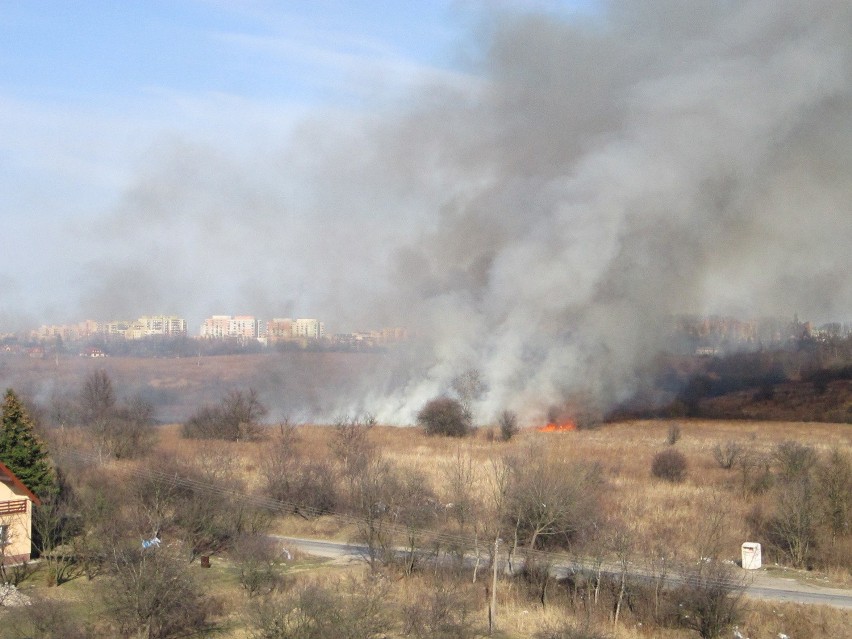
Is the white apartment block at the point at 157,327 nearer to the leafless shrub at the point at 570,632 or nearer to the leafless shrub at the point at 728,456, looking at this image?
the leafless shrub at the point at 728,456

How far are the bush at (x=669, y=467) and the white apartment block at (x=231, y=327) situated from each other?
59.3 meters

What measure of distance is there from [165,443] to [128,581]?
23.4 metres

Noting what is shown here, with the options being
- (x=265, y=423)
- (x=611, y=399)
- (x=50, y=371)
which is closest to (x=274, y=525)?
(x=265, y=423)

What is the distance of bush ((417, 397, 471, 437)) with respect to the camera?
4225 centimetres

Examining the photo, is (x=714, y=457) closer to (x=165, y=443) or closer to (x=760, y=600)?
(x=760, y=600)

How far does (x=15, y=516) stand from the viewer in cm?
1995

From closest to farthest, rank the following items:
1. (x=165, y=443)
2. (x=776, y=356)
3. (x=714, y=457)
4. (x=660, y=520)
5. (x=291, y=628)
→ (x=291, y=628)
(x=660, y=520)
(x=714, y=457)
(x=165, y=443)
(x=776, y=356)

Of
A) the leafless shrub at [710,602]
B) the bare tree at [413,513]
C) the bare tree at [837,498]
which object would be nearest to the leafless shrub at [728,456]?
the bare tree at [837,498]

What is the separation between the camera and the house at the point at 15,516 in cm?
1967

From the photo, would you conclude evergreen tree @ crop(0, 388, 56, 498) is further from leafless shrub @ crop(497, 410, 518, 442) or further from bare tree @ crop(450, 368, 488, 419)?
bare tree @ crop(450, 368, 488, 419)

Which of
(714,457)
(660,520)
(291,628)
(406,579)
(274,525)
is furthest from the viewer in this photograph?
(714,457)

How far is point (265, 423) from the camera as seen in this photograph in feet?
156

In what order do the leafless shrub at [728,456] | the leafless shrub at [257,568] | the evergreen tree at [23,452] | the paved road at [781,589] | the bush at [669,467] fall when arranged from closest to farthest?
the paved road at [781,589], the leafless shrub at [257,568], the evergreen tree at [23,452], the bush at [669,467], the leafless shrub at [728,456]

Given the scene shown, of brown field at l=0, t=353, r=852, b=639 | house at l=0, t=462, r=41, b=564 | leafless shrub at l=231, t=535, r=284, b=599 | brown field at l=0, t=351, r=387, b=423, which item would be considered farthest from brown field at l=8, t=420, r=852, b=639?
brown field at l=0, t=351, r=387, b=423
